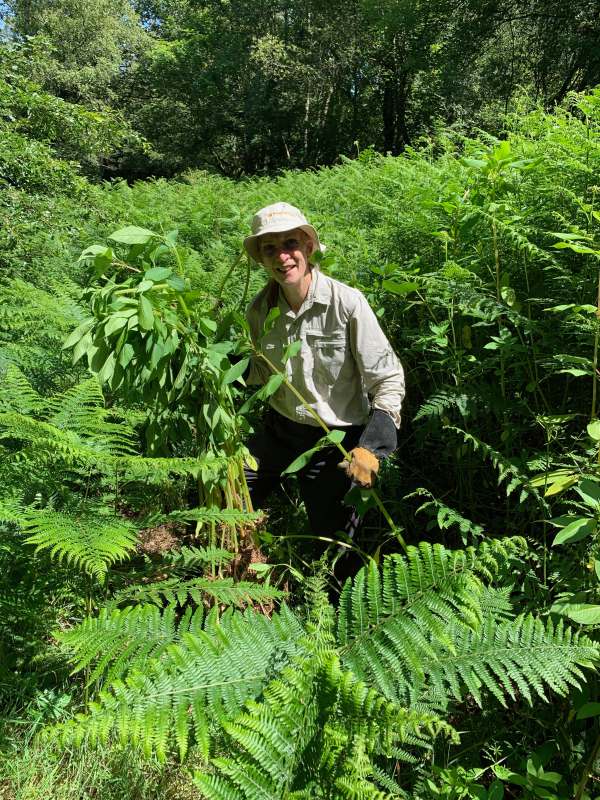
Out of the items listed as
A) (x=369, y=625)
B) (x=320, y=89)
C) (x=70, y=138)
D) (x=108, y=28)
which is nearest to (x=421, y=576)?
(x=369, y=625)

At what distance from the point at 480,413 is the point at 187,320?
1.40m

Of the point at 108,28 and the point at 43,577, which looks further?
the point at 108,28

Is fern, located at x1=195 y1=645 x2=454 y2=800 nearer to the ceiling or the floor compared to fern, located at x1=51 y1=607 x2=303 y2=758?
nearer to the ceiling

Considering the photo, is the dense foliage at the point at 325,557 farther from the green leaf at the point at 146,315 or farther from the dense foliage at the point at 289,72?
the dense foliage at the point at 289,72

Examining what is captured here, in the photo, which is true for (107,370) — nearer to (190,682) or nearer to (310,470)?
(190,682)

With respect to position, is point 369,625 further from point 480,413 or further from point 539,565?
point 480,413

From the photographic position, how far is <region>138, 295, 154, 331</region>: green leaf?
5.95 feet

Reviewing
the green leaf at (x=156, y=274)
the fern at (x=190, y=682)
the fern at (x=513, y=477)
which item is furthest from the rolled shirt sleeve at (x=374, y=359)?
the fern at (x=190, y=682)

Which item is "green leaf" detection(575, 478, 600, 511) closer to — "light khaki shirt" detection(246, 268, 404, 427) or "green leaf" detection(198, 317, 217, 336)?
"light khaki shirt" detection(246, 268, 404, 427)

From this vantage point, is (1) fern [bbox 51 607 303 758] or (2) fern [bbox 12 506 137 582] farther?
(2) fern [bbox 12 506 137 582]

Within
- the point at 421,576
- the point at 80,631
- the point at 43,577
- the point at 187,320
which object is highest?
the point at 187,320

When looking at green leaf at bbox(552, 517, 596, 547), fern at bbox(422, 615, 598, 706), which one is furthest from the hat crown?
fern at bbox(422, 615, 598, 706)

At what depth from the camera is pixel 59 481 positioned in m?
2.22

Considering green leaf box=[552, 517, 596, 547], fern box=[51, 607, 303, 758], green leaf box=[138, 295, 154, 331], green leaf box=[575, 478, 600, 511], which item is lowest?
fern box=[51, 607, 303, 758]
